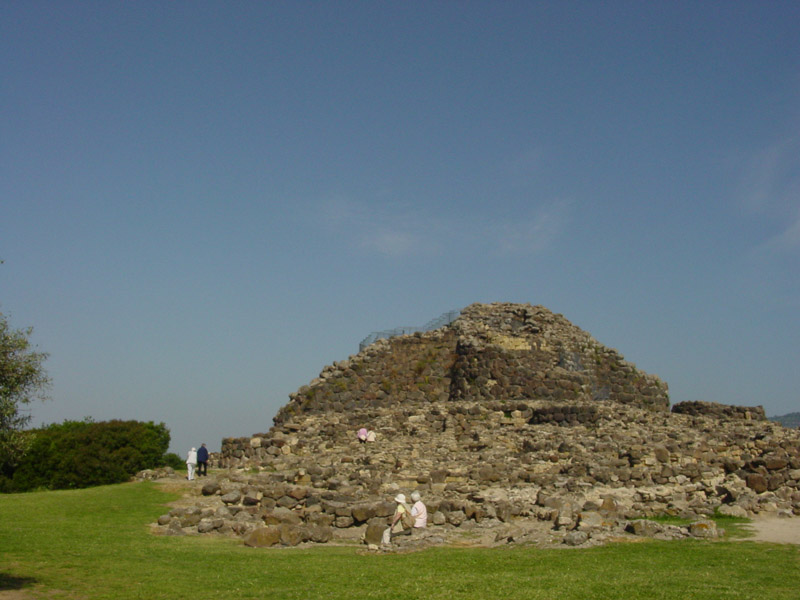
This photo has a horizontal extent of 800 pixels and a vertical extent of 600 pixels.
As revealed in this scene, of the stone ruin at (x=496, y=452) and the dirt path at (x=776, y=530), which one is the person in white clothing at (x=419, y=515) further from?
the dirt path at (x=776, y=530)

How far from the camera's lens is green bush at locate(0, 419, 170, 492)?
26781mm

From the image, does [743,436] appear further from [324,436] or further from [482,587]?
[482,587]

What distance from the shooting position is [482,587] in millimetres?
11055

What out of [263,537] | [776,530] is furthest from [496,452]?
[263,537]

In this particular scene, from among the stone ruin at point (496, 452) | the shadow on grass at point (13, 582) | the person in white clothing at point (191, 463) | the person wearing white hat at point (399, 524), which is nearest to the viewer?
the shadow on grass at point (13, 582)

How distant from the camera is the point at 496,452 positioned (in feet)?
84.0

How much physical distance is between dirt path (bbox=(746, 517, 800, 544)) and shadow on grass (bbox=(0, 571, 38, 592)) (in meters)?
13.3

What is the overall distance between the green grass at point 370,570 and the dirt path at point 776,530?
40.2 inches

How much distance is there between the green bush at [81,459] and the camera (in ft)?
87.9

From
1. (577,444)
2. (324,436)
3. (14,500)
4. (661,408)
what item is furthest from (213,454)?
(661,408)

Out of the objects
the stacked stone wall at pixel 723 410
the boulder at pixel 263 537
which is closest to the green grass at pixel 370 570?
the boulder at pixel 263 537

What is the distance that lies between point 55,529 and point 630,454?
16610mm

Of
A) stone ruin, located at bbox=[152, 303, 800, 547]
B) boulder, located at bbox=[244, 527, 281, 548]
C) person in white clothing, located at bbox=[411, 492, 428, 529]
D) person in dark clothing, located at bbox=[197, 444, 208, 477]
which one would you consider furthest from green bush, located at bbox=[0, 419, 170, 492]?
person in white clothing, located at bbox=[411, 492, 428, 529]

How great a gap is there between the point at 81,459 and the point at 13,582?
16.7m
